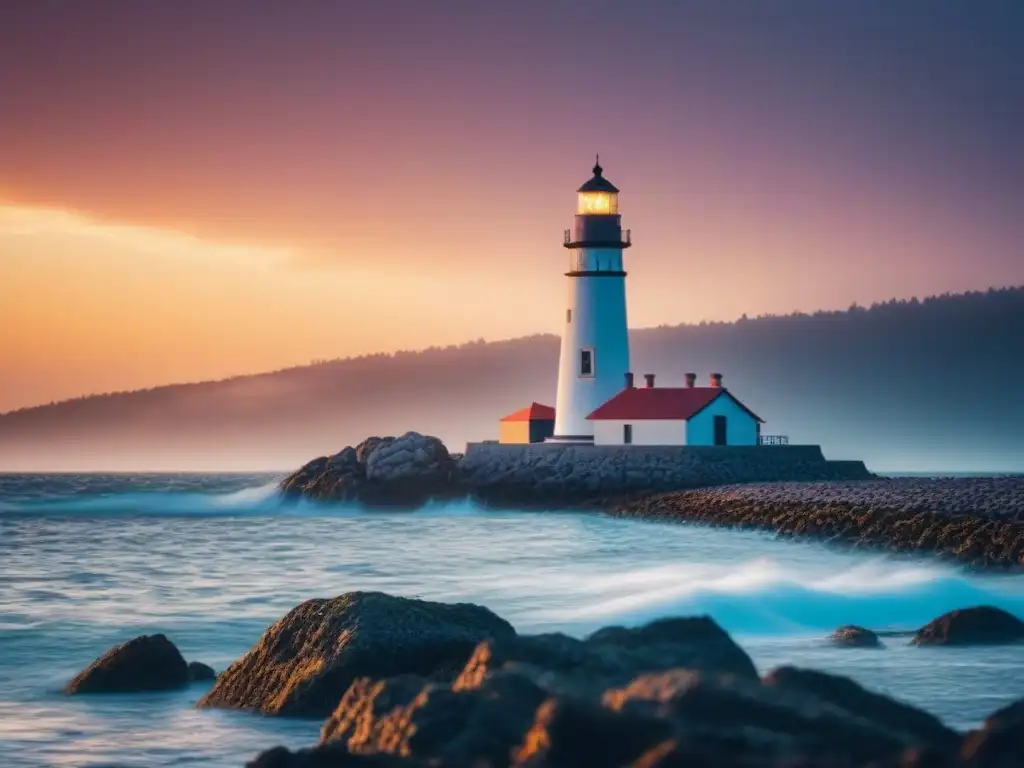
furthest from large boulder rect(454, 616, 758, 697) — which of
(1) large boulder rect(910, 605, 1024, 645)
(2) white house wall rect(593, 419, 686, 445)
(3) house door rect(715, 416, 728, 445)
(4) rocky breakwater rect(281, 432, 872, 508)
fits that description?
(3) house door rect(715, 416, 728, 445)

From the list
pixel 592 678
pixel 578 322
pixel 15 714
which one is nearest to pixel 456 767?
pixel 592 678

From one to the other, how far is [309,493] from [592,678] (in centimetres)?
4331

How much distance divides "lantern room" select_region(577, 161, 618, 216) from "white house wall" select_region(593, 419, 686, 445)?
19.1ft

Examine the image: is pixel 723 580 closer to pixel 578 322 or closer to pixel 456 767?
pixel 456 767

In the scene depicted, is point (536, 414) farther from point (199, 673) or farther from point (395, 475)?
point (199, 673)

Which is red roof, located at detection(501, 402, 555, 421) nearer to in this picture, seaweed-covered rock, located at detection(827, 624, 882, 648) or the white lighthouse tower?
the white lighthouse tower

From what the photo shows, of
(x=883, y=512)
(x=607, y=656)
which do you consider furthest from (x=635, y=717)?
(x=883, y=512)

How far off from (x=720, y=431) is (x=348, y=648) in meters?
34.2

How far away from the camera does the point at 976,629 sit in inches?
550

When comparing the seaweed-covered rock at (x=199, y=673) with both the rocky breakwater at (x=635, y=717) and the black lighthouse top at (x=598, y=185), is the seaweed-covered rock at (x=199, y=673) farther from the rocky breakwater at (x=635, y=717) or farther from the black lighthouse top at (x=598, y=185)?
the black lighthouse top at (x=598, y=185)

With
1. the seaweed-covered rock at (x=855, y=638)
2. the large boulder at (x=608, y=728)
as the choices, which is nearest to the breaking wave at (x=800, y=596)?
the seaweed-covered rock at (x=855, y=638)

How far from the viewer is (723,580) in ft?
67.8

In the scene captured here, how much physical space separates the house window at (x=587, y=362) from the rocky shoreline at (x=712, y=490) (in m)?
2.16

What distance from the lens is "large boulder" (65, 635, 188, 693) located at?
12.2m
